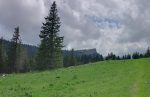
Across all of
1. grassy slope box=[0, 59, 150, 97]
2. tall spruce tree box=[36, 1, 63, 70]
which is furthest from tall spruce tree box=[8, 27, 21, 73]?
grassy slope box=[0, 59, 150, 97]

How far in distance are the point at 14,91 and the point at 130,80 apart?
41.8 ft

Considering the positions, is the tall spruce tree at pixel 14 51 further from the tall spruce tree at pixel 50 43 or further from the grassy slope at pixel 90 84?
the grassy slope at pixel 90 84

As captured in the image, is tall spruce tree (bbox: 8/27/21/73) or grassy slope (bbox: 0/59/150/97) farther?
tall spruce tree (bbox: 8/27/21/73)

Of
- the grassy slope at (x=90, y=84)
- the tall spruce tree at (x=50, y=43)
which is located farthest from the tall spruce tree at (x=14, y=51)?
the grassy slope at (x=90, y=84)

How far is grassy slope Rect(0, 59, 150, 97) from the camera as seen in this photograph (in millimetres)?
32812

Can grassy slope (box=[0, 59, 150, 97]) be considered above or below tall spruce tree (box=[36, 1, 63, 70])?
below

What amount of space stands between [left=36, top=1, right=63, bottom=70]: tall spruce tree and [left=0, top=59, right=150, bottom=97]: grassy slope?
35040mm

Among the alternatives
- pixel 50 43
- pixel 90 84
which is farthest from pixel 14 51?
pixel 90 84

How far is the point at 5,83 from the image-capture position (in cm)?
4434

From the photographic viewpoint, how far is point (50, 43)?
90.2 meters

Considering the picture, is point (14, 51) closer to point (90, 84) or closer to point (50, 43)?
point (50, 43)

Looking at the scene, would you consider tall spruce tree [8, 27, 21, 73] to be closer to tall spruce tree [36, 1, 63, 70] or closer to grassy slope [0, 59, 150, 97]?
tall spruce tree [36, 1, 63, 70]

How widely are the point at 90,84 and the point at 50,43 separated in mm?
51530

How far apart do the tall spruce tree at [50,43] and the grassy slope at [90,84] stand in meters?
35.0
